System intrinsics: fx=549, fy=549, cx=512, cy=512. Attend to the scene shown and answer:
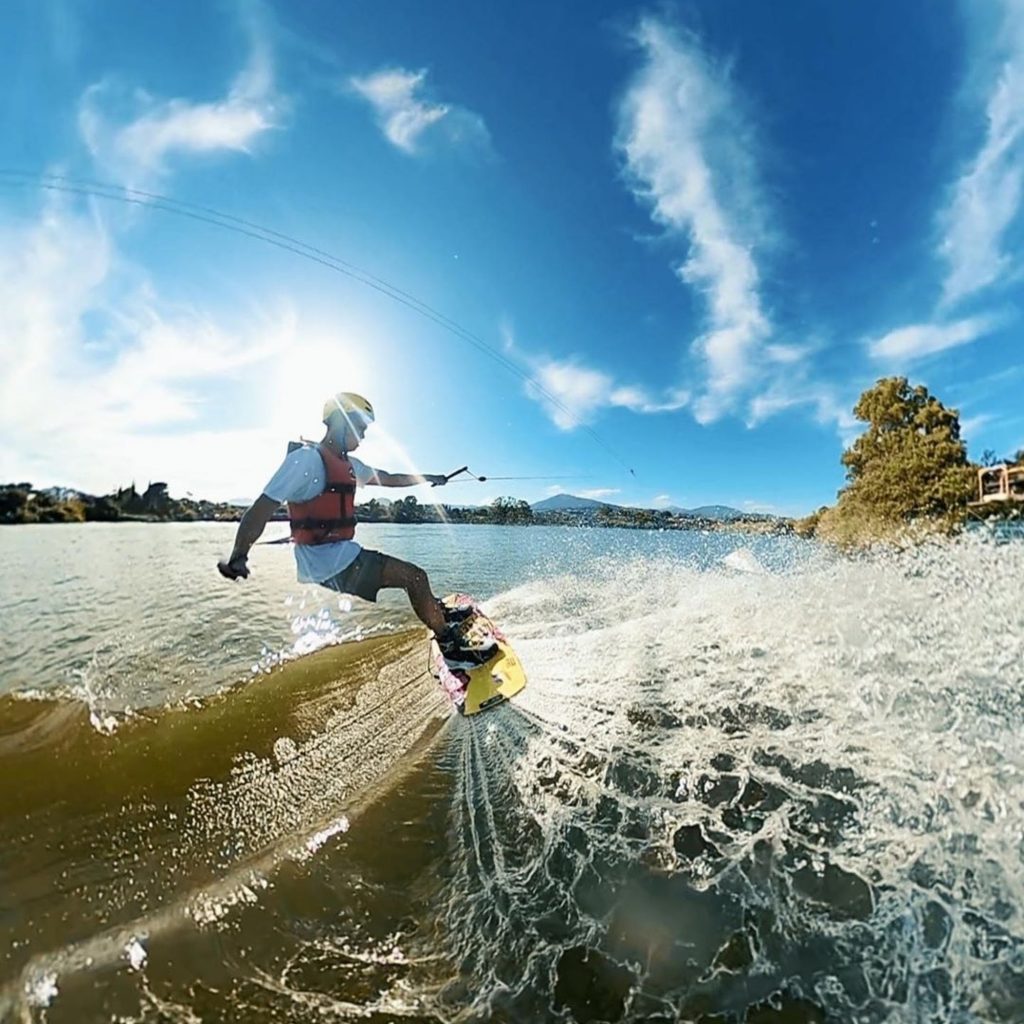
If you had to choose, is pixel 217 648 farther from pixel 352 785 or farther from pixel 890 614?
pixel 890 614

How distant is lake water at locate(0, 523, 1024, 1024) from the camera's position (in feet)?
9.30

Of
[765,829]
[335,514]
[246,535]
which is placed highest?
[335,514]

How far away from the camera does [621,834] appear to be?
153 inches

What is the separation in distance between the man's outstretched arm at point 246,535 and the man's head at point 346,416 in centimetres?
118

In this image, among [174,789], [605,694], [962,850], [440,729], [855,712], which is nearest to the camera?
[962,850]

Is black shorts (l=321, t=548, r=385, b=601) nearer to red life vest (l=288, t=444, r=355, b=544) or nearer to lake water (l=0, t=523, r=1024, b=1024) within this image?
red life vest (l=288, t=444, r=355, b=544)

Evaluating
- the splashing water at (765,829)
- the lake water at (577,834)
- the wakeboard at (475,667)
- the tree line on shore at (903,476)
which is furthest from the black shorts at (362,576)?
the tree line on shore at (903,476)

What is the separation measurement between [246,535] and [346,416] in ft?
5.88

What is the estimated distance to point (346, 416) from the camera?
21.3 feet

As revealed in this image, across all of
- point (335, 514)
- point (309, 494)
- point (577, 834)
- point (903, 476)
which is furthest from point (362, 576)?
point (903, 476)

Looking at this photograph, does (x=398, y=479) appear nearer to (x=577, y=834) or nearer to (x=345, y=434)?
(x=345, y=434)

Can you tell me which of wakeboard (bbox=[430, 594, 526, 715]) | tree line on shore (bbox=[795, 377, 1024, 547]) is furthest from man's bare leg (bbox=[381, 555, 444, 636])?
tree line on shore (bbox=[795, 377, 1024, 547])

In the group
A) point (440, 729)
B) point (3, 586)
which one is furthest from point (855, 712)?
point (3, 586)

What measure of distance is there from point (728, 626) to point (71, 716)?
7.90 metres
